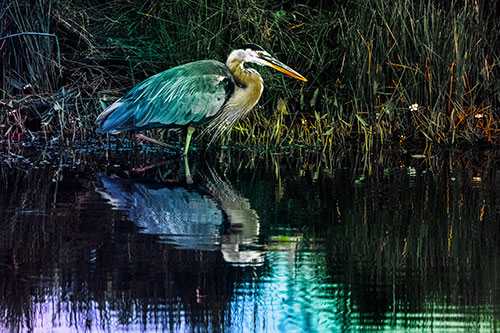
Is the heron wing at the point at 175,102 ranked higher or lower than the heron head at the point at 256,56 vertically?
lower

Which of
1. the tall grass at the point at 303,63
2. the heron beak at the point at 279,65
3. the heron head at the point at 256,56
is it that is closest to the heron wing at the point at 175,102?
the heron head at the point at 256,56

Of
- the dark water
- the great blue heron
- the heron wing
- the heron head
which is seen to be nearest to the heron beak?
the heron head

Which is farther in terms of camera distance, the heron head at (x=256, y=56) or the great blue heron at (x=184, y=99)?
the heron head at (x=256, y=56)

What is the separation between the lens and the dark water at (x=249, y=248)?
3543 millimetres

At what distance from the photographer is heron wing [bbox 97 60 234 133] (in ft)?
27.1

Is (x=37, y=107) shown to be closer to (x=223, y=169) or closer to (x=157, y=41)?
(x=157, y=41)

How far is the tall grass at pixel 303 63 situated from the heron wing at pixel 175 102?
0.94m

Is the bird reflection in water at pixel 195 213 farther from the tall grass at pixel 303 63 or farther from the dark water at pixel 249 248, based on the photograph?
the tall grass at pixel 303 63

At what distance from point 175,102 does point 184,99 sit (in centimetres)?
9

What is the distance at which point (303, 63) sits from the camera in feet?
32.4

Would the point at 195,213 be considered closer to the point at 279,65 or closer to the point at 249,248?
the point at 249,248

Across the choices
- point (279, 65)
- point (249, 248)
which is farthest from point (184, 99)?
point (249, 248)

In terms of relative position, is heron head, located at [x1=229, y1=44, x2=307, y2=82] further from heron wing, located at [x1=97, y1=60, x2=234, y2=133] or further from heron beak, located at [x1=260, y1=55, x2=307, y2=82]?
heron wing, located at [x1=97, y1=60, x2=234, y2=133]

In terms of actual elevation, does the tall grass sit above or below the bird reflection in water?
above
